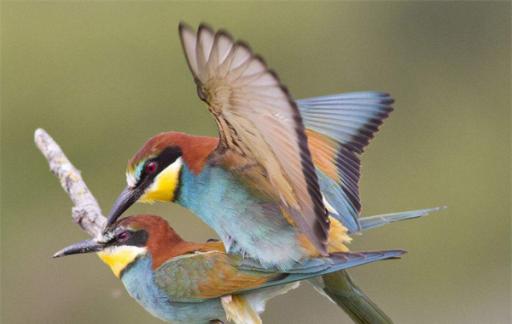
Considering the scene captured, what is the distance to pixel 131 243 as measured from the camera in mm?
2963

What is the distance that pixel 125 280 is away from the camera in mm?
3004

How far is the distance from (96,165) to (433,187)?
1525 mm

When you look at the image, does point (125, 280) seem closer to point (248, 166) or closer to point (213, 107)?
point (248, 166)

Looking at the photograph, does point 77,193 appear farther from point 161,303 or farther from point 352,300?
point 352,300

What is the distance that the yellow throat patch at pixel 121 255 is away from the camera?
2.96m

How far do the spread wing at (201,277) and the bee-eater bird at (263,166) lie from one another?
0.18 ft

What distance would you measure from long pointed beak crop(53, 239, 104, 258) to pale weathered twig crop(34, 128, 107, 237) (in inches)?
1.6

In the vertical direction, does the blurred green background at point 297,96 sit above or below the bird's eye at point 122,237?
below

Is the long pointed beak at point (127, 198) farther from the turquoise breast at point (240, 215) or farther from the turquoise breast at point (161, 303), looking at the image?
the turquoise breast at point (161, 303)

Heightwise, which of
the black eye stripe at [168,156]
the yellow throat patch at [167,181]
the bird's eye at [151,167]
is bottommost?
the yellow throat patch at [167,181]

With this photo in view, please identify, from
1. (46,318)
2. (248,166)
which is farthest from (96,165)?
(248,166)

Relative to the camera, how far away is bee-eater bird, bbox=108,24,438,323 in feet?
7.79

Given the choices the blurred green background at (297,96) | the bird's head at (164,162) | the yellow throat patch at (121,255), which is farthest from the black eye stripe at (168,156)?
the blurred green background at (297,96)

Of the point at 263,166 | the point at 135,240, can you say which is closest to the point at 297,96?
the point at 135,240
